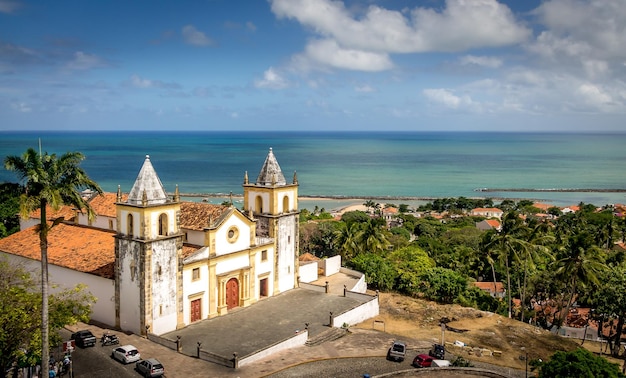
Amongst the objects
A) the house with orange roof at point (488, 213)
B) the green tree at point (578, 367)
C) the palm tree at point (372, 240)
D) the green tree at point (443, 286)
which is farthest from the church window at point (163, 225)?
the house with orange roof at point (488, 213)

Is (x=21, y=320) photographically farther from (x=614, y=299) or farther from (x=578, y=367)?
(x=614, y=299)

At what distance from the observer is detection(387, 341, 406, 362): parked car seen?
29078 millimetres

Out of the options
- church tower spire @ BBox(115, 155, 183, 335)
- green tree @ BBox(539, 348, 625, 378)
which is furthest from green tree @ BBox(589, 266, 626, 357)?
church tower spire @ BBox(115, 155, 183, 335)

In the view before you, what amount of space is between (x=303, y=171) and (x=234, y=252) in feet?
503

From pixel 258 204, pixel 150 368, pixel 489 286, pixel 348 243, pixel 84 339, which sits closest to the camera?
pixel 150 368

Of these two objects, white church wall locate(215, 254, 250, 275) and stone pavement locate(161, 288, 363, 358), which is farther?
white church wall locate(215, 254, 250, 275)

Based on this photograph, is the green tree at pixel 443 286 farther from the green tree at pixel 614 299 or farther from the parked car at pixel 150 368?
the parked car at pixel 150 368

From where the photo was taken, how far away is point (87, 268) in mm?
33750

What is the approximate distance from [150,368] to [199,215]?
12.3 metres

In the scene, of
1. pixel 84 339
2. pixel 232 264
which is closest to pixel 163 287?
pixel 84 339

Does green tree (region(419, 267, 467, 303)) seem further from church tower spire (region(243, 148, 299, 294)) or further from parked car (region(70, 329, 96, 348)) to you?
parked car (region(70, 329, 96, 348))

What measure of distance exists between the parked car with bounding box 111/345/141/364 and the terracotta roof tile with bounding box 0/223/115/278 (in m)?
6.05

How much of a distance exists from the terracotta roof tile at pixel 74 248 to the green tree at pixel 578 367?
2413cm

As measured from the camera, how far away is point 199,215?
118ft
